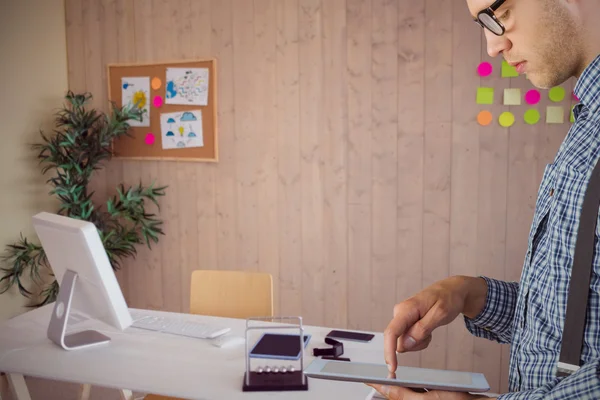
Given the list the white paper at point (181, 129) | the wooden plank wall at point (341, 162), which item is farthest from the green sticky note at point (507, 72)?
the white paper at point (181, 129)

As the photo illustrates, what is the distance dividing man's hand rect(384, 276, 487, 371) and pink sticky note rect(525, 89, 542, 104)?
238cm

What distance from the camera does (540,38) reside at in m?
0.92

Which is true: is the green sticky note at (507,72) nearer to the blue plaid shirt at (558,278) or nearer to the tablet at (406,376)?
the blue plaid shirt at (558,278)

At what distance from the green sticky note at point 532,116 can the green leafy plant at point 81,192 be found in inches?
92.2

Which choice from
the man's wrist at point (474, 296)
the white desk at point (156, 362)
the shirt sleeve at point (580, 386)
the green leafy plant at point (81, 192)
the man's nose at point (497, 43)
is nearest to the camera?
the shirt sleeve at point (580, 386)

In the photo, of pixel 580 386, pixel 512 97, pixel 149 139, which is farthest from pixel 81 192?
pixel 580 386

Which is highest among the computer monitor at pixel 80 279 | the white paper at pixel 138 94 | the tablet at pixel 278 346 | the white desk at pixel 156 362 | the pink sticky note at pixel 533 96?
the white paper at pixel 138 94

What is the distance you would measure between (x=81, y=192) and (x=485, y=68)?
2.70 metres

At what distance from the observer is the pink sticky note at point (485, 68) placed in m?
3.29

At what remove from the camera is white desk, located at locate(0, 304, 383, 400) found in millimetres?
1930

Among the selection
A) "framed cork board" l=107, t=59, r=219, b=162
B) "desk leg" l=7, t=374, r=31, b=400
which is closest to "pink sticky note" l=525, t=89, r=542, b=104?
"framed cork board" l=107, t=59, r=219, b=162

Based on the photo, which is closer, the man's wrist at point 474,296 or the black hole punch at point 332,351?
the man's wrist at point 474,296

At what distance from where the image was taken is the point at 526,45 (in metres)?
0.95

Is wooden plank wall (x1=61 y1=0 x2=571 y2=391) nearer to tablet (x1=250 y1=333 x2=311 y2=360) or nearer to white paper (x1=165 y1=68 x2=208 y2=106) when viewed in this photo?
white paper (x1=165 y1=68 x2=208 y2=106)
